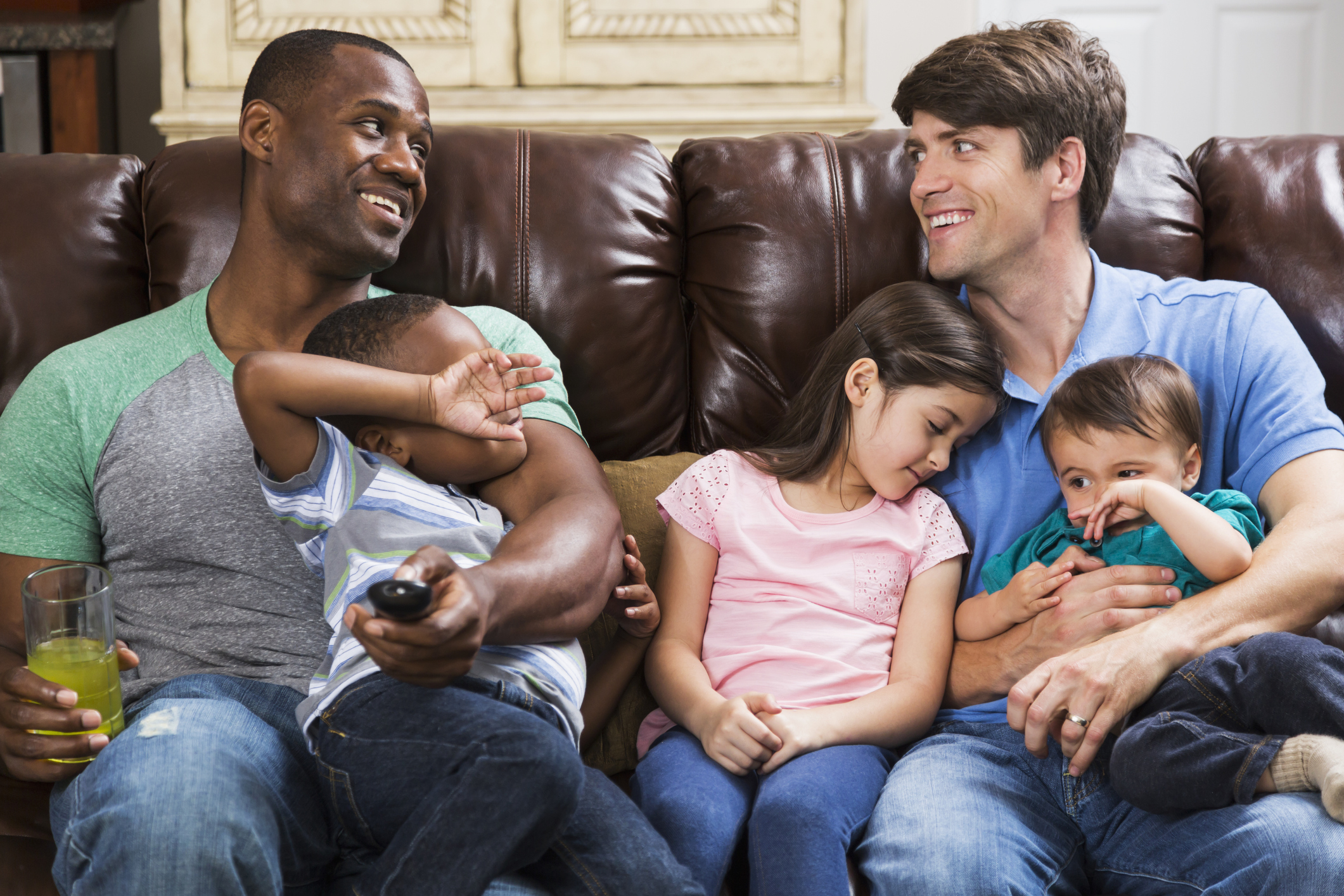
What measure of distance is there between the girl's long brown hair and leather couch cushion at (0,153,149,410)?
1.01 m

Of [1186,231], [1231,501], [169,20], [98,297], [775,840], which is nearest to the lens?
[775,840]

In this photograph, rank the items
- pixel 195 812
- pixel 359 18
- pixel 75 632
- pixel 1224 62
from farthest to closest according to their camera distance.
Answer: pixel 1224 62
pixel 359 18
pixel 75 632
pixel 195 812

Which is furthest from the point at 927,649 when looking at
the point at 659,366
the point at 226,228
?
the point at 226,228

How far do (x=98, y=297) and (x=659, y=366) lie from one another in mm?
874

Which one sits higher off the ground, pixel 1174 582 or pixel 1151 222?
pixel 1151 222

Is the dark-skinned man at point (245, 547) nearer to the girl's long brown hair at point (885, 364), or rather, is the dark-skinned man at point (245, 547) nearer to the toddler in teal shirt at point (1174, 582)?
the girl's long brown hair at point (885, 364)

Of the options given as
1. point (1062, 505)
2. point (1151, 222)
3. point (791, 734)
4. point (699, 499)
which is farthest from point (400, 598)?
point (1151, 222)

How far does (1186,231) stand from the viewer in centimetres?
180

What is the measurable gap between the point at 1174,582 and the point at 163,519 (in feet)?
4.27

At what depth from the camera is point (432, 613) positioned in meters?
0.97

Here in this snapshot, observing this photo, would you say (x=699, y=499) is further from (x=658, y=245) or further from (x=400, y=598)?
(x=400, y=598)

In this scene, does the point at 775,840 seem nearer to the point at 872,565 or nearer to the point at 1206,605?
the point at 872,565

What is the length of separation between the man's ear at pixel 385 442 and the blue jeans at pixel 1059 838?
27.1 inches

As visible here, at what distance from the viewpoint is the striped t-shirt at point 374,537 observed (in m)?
1.14
